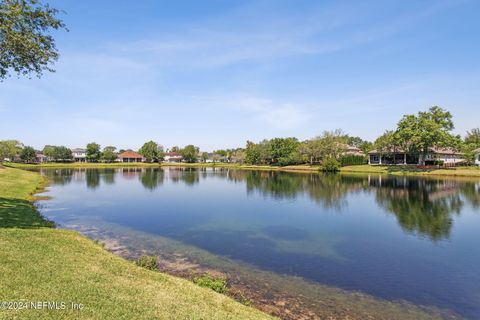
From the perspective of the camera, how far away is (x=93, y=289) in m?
9.24

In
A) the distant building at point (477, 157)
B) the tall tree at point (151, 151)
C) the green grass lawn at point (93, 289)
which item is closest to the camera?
the green grass lawn at point (93, 289)

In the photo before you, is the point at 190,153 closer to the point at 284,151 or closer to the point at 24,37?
the point at 284,151

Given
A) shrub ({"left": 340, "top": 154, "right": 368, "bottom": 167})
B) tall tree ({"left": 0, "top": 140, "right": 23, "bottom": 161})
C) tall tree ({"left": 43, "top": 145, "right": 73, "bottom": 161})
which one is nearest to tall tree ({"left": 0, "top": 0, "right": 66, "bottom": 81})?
shrub ({"left": 340, "top": 154, "right": 368, "bottom": 167})

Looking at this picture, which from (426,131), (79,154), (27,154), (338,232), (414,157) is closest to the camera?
(338,232)

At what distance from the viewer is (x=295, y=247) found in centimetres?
2011

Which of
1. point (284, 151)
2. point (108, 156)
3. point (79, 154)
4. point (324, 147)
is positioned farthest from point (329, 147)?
point (79, 154)

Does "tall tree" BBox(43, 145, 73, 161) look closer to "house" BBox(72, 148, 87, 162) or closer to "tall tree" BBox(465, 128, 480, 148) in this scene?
"house" BBox(72, 148, 87, 162)

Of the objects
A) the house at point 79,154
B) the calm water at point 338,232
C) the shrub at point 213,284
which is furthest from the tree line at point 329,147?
the shrub at point 213,284

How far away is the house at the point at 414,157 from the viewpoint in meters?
93.3

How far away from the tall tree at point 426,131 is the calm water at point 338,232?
41850mm

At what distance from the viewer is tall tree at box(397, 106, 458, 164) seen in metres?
80.5

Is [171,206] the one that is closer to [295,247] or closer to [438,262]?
[295,247]

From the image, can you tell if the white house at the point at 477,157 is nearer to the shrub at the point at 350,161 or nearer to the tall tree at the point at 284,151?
the shrub at the point at 350,161

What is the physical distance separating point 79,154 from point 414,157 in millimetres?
173785
